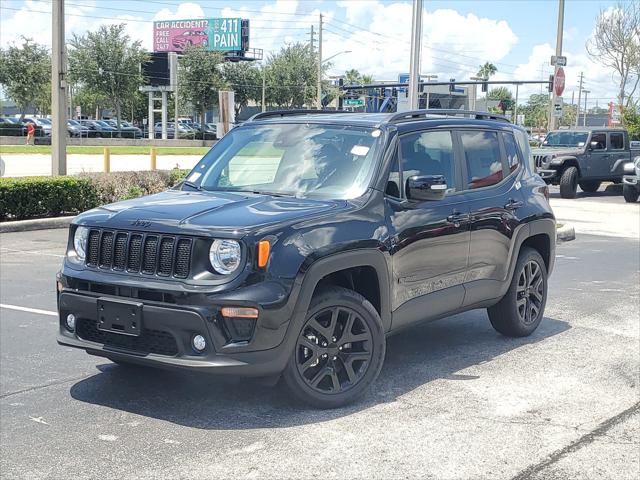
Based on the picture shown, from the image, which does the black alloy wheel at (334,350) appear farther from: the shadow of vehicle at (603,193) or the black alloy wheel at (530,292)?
the shadow of vehicle at (603,193)

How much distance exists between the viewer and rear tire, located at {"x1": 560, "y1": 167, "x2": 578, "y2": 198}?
76.3 feet

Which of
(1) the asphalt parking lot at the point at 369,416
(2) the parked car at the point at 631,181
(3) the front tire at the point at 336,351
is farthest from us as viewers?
(2) the parked car at the point at 631,181

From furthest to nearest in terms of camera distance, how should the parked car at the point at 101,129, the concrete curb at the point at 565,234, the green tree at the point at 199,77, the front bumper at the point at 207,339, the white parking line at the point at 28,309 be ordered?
the green tree at the point at 199,77 < the parked car at the point at 101,129 < the concrete curb at the point at 565,234 < the white parking line at the point at 28,309 < the front bumper at the point at 207,339

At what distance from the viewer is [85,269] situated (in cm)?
500

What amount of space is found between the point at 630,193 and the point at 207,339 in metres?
20.5

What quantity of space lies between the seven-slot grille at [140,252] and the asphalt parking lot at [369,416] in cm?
90

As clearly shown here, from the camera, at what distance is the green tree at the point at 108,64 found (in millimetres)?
63719

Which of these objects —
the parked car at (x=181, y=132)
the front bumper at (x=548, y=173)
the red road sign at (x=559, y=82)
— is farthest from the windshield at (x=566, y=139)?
the parked car at (x=181, y=132)

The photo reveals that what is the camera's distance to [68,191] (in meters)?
14.4

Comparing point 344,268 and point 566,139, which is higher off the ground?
point 566,139

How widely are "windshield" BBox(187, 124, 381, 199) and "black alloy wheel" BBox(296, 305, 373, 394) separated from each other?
82 centimetres

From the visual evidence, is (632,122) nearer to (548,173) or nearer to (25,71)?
(548,173)

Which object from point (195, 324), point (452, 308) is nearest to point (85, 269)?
point (195, 324)

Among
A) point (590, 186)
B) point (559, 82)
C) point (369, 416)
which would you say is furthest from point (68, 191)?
point (559, 82)
